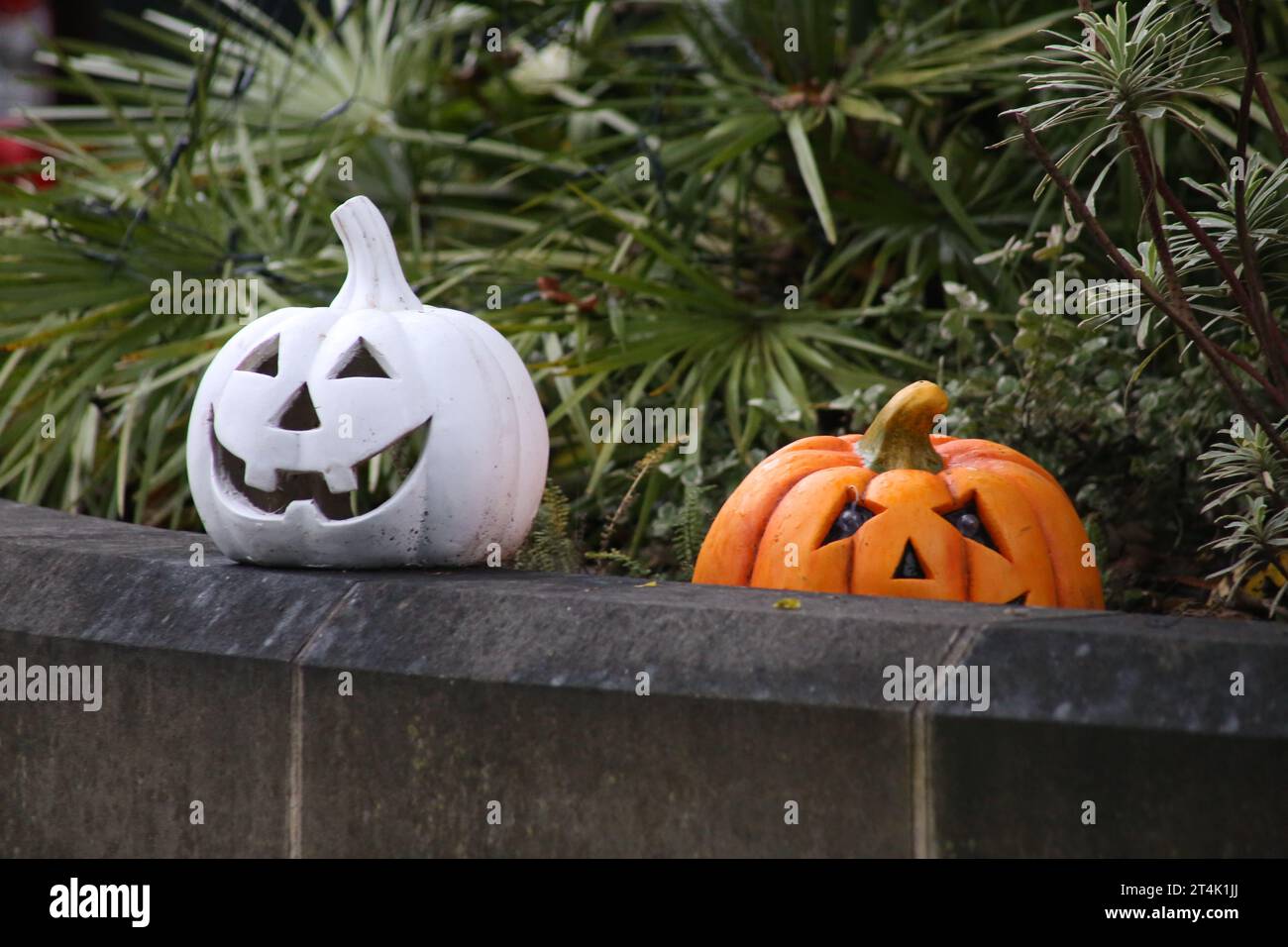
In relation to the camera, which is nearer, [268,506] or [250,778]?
[250,778]

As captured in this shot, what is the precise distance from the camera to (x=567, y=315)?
3668mm

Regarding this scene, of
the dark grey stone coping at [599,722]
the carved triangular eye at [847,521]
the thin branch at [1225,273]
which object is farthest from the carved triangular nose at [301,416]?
the thin branch at [1225,273]

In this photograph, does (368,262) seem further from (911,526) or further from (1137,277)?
(1137,277)

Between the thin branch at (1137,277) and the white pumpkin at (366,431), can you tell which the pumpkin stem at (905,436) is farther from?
the white pumpkin at (366,431)

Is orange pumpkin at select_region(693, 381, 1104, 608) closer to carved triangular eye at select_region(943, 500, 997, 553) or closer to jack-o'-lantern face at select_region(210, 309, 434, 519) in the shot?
carved triangular eye at select_region(943, 500, 997, 553)

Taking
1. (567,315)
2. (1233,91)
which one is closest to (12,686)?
(567,315)

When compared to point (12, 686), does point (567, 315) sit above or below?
above

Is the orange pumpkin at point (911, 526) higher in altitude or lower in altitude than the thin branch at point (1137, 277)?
lower

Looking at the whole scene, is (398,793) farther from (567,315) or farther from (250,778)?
(567,315)

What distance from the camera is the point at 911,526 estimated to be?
Result: 235cm

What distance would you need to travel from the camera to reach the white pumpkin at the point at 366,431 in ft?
7.62

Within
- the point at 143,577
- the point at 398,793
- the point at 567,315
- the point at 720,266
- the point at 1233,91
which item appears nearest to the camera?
the point at 398,793

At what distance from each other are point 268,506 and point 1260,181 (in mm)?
1624

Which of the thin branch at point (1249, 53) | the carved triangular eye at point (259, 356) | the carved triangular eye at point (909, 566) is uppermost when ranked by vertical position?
the thin branch at point (1249, 53)
